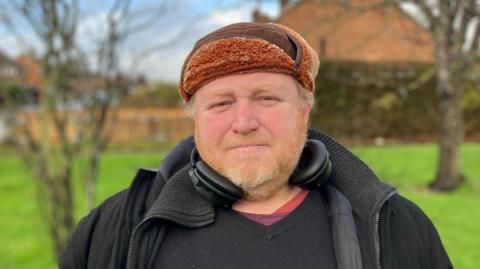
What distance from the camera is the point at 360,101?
15.8m

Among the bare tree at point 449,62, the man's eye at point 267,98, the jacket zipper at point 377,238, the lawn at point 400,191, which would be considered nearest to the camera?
the jacket zipper at point 377,238

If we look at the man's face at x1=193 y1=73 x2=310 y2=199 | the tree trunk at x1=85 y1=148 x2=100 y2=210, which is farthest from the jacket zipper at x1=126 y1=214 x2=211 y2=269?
the tree trunk at x1=85 y1=148 x2=100 y2=210

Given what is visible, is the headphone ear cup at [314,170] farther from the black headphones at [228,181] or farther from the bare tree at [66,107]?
the bare tree at [66,107]

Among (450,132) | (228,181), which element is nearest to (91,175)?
(228,181)

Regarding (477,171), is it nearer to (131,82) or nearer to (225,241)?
(131,82)

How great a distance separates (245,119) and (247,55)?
9.1 inches

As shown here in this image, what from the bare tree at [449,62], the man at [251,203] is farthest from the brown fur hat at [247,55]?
the bare tree at [449,62]

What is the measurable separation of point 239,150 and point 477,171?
1018cm

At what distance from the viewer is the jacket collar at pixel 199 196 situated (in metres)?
1.70

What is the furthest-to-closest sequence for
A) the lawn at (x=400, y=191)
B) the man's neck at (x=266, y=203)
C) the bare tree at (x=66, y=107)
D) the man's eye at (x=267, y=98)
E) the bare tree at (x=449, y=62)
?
1. the bare tree at (x=449, y=62)
2. the lawn at (x=400, y=191)
3. the bare tree at (x=66, y=107)
4. the man's neck at (x=266, y=203)
5. the man's eye at (x=267, y=98)

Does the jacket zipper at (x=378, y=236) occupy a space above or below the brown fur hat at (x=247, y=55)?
below

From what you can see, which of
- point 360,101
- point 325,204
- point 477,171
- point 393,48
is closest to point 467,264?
point 325,204

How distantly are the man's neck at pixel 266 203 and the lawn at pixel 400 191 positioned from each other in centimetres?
376

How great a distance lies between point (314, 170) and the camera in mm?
1809
